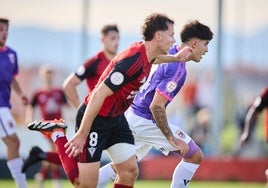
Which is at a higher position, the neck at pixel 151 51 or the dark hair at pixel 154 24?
the dark hair at pixel 154 24

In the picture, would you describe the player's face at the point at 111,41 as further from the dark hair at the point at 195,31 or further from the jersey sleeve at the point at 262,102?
the dark hair at the point at 195,31

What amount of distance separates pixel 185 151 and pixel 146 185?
7089 mm

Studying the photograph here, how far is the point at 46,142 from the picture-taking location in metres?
21.9

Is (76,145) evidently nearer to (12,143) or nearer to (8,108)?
(12,143)

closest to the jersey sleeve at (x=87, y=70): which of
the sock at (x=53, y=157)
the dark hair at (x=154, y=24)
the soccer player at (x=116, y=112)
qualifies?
the sock at (x=53, y=157)

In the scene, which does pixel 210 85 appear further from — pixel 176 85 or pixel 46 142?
pixel 176 85

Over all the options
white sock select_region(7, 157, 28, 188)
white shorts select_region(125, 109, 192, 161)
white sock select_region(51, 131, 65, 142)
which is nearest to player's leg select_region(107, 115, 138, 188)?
white sock select_region(51, 131, 65, 142)

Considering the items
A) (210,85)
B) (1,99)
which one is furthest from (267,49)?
(1,99)

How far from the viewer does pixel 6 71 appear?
1533 cm

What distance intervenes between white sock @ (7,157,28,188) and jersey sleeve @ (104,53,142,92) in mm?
3607

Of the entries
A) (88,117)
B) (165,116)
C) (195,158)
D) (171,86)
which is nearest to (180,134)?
(195,158)

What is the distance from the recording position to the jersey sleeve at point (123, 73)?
450 inches

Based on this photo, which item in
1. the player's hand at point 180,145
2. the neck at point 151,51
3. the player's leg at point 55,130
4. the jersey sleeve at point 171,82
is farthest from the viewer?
the player's hand at point 180,145

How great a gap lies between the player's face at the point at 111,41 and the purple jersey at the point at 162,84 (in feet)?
7.44
